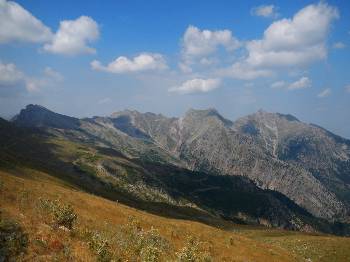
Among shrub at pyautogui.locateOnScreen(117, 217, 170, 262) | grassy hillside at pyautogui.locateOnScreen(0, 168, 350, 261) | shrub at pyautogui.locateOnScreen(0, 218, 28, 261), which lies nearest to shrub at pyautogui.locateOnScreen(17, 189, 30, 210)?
grassy hillside at pyautogui.locateOnScreen(0, 168, 350, 261)

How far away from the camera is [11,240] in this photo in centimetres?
2078

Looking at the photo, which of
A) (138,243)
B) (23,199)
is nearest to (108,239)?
(138,243)

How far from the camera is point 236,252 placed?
41719 mm

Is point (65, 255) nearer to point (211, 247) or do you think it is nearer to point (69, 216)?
point (69, 216)

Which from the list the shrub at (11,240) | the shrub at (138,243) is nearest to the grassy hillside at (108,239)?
the shrub at (138,243)

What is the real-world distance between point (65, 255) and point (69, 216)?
337 inches

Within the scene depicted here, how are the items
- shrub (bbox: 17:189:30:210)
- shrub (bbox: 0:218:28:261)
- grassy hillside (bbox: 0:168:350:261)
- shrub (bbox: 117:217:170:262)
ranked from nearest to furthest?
shrub (bbox: 0:218:28:261) → shrub (bbox: 117:217:170:262) → grassy hillside (bbox: 0:168:350:261) → shrub (bbox: 17:189:30:210)

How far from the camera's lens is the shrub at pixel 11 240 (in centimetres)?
1937

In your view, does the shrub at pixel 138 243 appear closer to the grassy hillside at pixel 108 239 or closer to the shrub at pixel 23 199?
the grassy hillside at pixel 108 239

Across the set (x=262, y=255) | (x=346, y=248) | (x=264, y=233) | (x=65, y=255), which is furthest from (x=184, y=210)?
(x=65, y=255)


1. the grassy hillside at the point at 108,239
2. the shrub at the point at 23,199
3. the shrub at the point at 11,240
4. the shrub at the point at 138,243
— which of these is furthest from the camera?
the shrub at the point at 23,199

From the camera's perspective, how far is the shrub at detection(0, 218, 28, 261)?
19.4 m

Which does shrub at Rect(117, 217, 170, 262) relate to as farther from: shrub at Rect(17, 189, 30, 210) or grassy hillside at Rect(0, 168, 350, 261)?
shrub at Rect(17, 189, 30, 210)

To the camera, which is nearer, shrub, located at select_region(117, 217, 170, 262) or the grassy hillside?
shrub, located at select_region(117, 217, 170, 262)
